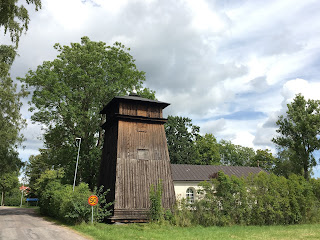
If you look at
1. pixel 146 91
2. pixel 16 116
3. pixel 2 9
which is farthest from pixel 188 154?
pixel 2 9

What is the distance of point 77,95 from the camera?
29.9 meters

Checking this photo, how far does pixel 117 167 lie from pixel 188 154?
32.1 m

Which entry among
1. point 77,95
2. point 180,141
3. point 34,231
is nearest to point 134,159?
point 34,231

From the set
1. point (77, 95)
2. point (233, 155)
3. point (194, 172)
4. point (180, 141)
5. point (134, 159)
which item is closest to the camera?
point (134, 159)

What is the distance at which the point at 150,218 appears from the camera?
1892cm

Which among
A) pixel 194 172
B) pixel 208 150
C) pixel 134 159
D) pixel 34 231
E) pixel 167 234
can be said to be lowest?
pixel 167 234

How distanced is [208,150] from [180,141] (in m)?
8.31

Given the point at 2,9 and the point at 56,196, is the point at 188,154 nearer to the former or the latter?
the point at 56,196

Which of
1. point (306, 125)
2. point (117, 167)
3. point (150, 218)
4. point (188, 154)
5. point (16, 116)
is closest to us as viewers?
point (150, 218)

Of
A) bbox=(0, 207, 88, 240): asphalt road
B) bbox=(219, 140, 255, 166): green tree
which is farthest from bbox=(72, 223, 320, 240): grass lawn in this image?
bbox=(219, 140, 255, 166): green tree

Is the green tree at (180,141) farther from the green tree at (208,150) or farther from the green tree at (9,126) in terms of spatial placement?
the green tree at (9,126)

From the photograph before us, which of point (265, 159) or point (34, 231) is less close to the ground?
point (265, 159)

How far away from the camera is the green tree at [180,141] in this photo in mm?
50378

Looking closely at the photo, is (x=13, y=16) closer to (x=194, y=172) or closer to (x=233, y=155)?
(x=194, y=172)
